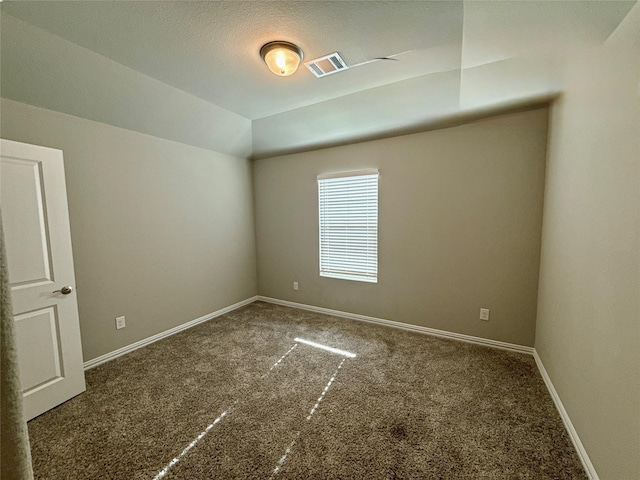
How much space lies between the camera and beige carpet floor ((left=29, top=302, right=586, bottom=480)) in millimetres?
1508

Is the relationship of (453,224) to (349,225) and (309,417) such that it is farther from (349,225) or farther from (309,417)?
(309,417)

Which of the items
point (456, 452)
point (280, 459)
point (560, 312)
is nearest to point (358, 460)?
point (280, 459)

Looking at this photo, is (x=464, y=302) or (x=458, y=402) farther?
(x=464, y=302)

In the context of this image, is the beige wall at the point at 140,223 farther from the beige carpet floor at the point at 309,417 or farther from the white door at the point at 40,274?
the beige carpet floor at the point at 309,417

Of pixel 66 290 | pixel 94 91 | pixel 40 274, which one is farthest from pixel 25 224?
pixel 94 91

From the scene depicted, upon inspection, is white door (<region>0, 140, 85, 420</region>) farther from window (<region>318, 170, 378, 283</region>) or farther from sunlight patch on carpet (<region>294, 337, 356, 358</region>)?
window (<region>318, 170, 378, 283</region>)

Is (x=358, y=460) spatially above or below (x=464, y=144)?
below

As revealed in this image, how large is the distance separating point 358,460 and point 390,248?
220 cm

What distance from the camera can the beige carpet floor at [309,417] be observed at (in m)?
1.51

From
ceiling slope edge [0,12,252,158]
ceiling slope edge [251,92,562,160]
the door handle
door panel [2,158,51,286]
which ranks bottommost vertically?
the door handle

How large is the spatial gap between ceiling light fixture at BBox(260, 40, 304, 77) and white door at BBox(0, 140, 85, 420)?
1740 mm

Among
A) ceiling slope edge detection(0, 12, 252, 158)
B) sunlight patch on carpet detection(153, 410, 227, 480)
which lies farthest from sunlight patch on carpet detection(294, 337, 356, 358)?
ceiling slope edge detection(0, 12, 252, 158)

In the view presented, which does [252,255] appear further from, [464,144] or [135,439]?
[464,144]

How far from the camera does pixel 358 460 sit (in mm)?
1537
